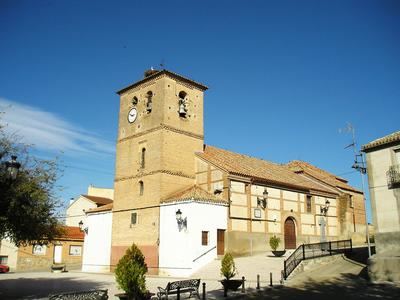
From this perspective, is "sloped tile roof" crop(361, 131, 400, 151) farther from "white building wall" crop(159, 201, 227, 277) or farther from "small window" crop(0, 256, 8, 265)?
"small window" crop(0, 256, 8, 265)

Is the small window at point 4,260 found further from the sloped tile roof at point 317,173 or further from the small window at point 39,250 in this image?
A: the sloped tile roof at point 317,173

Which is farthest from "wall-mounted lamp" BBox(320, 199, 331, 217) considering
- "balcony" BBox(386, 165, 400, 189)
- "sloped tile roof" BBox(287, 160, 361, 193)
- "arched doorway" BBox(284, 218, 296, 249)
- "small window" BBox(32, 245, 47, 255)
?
"small window" BBox(32, 245, 47, 255)

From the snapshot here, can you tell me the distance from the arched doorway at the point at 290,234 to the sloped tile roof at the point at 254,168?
290 centimetres

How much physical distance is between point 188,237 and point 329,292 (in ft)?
35.5

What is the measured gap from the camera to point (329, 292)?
16203mm

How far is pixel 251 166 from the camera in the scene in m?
32.8

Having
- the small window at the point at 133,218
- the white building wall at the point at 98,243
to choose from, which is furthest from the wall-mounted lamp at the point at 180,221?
the white building wall at the point at 98,243

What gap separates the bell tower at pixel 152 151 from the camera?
28125 millimetres

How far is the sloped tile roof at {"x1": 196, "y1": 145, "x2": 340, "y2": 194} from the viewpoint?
29.3 metres

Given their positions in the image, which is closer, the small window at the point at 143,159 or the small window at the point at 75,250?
the small window at the point at 143,159

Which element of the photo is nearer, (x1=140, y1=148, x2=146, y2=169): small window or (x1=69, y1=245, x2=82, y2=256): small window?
(x1=140, y1=148, x2=146, y2=169): small window

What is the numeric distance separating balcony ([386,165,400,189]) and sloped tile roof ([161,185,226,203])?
36.3 ft

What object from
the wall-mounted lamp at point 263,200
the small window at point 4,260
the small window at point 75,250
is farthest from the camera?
the small window at point 75,250

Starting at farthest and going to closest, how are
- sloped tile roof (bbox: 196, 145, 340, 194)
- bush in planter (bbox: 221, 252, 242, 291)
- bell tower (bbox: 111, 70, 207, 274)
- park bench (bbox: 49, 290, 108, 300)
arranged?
sloped tile roof (bbox: 196, 145, 340, 194) → bell tower (bbox: 111, 70, 207, 274) → bush in planter (bbox: 221, 252, 242, 291) → park bench (bbox: 49, 290, 108, 300)
